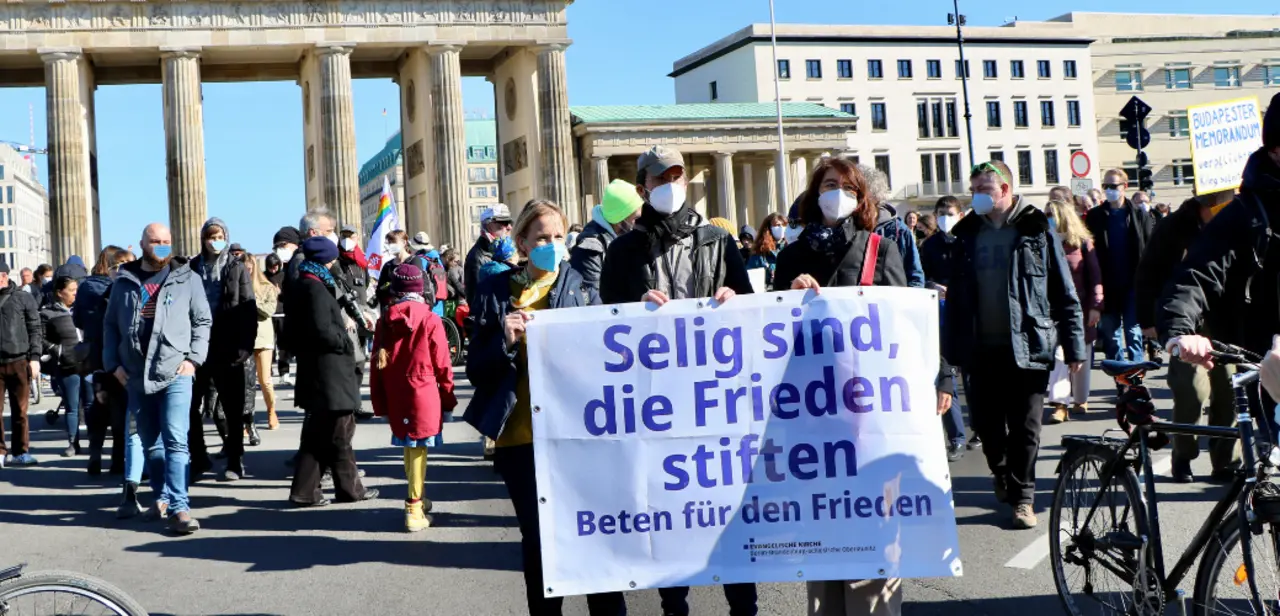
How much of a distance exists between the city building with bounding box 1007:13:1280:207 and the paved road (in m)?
89.4

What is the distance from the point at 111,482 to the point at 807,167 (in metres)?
61.7

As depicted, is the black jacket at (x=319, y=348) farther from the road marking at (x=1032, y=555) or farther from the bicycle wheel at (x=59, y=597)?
the bicycle wheel at (x=59, y=597)

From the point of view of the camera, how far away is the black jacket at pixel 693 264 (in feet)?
17.8

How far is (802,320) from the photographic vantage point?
16.2 feet

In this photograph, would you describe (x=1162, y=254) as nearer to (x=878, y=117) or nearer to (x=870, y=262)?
(x=870, y=262)

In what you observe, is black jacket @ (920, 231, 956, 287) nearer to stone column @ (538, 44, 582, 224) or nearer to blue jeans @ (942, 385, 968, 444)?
blue jeans @ (942, 385, 968, 444)

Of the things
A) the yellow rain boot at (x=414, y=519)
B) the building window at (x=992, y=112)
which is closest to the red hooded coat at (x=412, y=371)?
the yellow rain boot at (x=414, y=519)

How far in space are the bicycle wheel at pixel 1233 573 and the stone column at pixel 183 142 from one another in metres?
45.3

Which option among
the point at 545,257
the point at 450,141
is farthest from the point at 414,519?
the point at 450,141

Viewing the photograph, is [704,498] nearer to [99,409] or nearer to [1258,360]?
[1258,360]

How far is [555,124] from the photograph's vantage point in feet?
159

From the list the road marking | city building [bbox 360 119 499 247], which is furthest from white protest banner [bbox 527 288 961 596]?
city building [bbox 360 119 499 247]

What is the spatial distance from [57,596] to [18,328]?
9.48 m

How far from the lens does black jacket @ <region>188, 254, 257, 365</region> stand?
11.1 meters
